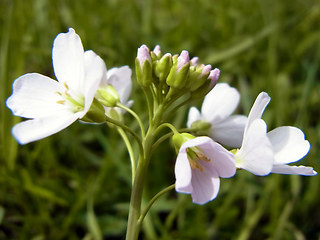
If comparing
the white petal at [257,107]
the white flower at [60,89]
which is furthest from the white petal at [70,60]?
the white petal at [257,107]

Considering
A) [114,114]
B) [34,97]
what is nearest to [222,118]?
[114,114]

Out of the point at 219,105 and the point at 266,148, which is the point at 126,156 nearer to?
the point at 219,105

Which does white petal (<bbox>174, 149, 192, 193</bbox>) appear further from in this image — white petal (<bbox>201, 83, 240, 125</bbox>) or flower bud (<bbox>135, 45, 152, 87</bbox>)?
white petal (<bbox>201, 83, 240, 125</bbox>)

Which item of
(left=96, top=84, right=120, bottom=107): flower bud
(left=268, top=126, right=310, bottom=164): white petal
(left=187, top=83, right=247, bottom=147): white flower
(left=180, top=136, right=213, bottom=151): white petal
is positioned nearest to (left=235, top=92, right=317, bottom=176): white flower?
(left=268, top=126, right=310, bottom=164): white petal

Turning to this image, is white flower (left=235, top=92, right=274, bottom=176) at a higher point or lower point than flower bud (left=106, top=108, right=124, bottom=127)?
lower

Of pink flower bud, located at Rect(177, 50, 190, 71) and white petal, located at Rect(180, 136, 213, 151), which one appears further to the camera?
pink flower bud, located at Rect(177, 50, 190, 71)

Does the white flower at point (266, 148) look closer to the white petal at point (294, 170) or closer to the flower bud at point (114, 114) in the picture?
the white petal at point (294, 170)
